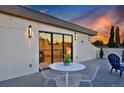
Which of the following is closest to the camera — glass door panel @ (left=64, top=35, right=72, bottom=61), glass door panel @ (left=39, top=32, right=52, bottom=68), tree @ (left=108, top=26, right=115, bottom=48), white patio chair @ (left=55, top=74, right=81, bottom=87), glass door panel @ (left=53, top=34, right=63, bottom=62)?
white patio chair @ (left=55, top=74, right=81, bottom=87)

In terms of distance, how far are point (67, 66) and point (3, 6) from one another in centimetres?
297

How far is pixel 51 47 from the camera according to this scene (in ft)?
32.9

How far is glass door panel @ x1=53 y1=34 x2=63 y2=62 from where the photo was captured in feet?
34.2

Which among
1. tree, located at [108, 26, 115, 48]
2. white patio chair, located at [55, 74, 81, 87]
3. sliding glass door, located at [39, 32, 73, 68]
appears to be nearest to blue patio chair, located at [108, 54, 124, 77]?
white patio chair, located at [55, 74, 81, 87]

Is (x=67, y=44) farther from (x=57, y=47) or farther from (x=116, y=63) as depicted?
(x=116, y=63)

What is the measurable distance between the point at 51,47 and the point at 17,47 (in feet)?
8.58

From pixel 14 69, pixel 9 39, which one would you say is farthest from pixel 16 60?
pixel 9 39

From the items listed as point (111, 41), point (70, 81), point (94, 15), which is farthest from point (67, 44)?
point (111, 41)

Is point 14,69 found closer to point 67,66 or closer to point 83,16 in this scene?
point 67,66

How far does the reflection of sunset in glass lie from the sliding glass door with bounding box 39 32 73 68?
3.20 metres

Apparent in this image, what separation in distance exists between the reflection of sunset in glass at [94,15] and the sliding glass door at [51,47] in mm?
3201

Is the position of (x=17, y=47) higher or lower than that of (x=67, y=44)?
lower

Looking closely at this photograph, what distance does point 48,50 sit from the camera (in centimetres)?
984

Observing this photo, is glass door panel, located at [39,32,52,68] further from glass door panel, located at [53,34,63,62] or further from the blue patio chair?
the blue patio chair
